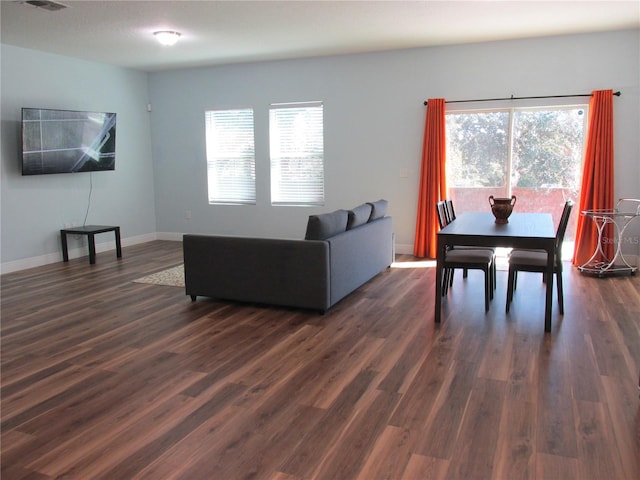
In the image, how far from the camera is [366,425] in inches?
102

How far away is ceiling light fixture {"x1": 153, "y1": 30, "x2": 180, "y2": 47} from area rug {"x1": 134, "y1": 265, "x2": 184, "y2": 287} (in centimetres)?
260

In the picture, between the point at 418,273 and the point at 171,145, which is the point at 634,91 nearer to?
the point at 418,273

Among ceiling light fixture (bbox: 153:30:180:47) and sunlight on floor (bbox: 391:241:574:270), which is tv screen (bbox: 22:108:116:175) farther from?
sunlight on floor (bbox: 391:241:574:270)

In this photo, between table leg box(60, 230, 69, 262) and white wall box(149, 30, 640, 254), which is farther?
table leg box(60, 230, 69, 262)

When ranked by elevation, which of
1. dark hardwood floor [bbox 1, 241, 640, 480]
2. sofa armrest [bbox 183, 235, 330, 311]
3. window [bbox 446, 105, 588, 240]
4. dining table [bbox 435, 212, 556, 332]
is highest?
window [bbox 446, 105, 588, 240]

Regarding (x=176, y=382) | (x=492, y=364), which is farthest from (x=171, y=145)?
(x=492, y=364)

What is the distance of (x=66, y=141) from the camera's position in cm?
674

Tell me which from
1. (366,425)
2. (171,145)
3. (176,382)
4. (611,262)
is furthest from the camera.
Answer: (171,145)

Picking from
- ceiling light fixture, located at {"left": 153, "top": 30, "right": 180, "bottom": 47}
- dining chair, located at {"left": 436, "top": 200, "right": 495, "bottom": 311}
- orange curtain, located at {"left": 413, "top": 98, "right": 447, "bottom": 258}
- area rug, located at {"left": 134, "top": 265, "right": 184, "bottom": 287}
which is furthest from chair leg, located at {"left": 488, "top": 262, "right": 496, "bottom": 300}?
ceiling light fixture, located at {"left": 153, "top": 30, "right": 180, "bottom": 47}

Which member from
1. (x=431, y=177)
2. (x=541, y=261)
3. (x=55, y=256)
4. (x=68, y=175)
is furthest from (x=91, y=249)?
(x=541, y=261)

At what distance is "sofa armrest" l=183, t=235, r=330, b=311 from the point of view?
4.37 m

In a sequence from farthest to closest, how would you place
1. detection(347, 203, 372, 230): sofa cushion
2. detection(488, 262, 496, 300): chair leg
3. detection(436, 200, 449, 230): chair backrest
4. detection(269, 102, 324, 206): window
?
1. detection(269, 102, 324, 206): window
2. detection(347, 203, 372, 230): sofa cushion
3. detection(488, 262, 496, 300): chair leg
4. detection(436, 200, 449, 230): chair backrest

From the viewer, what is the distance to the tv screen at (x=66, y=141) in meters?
6.31

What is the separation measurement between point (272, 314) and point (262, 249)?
1.84 ft
